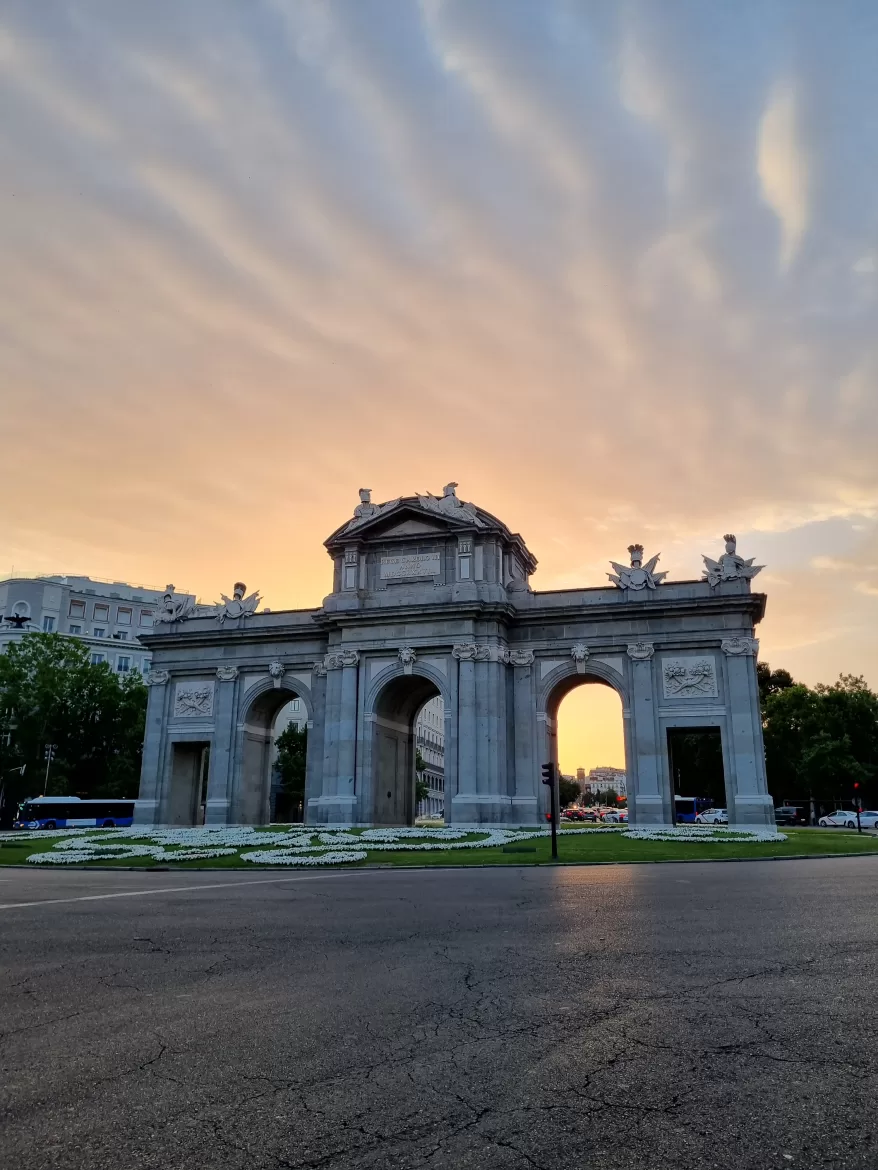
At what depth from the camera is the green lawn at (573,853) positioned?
2512 centimetres

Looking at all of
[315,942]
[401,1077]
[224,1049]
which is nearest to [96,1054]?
[224,1049]

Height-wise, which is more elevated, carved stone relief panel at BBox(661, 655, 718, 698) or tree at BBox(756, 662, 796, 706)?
tree at BBox(756, 662, 796, 706)

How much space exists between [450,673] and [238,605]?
1478 centimetres

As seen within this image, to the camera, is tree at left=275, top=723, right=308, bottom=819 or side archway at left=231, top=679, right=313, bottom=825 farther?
tree at left=275, top=723, right=308, bottom=819

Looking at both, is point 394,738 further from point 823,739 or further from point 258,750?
point 823,739

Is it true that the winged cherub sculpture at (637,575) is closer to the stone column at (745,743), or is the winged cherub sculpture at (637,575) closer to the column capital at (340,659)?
the stone column at (745,743)

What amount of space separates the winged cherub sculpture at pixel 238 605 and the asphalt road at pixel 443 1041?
3981cm

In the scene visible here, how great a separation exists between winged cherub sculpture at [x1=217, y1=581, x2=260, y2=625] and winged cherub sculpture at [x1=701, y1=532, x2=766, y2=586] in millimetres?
26228

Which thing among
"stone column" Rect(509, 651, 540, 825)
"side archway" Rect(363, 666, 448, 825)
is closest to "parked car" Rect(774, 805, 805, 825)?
"side archway" Rect(363, 666, 448, 825)

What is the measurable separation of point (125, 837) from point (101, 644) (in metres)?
67.9

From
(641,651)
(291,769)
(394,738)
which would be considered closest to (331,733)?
(394,738)

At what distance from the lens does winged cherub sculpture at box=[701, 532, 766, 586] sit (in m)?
44.3

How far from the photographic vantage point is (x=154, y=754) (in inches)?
2030

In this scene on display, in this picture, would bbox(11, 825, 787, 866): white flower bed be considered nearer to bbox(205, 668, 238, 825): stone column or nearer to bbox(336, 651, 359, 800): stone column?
bbox(336, 651, 359, 800): stone column
